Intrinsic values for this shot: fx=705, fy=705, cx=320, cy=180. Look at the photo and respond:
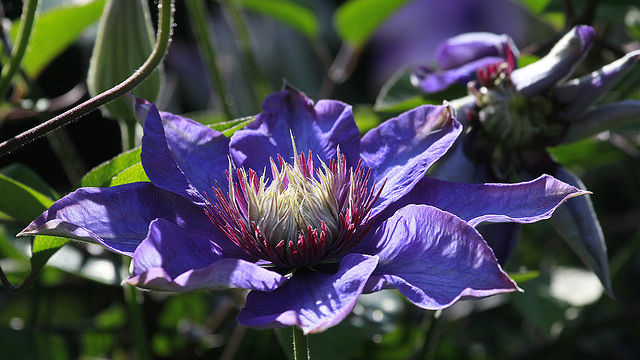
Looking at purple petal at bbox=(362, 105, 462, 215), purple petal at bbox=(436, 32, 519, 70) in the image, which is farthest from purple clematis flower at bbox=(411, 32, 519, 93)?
purple petal at bbox=(362, 105, 462, 215)

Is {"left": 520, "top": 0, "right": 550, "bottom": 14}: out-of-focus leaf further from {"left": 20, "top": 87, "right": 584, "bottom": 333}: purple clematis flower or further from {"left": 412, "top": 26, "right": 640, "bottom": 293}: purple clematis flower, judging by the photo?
{"left": 20, "top": 87, "right": 584, "bottom": 333}: purple clematis flower

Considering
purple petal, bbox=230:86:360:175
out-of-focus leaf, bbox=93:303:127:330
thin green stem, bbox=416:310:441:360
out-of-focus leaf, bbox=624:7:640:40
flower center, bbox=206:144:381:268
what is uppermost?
purple petal, bbox=230:86:360:175

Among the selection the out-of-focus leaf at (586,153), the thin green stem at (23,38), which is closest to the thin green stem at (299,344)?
the thin green stem at (23,38)

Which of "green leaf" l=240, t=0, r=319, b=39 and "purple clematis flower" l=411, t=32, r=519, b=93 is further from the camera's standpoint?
"green leaf" l=240, t=0, r=319, b=39

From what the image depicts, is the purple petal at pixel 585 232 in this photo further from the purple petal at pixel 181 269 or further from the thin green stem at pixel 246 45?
the thin green stem at pixel 246 45

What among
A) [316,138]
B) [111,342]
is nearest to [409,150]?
[316,138]

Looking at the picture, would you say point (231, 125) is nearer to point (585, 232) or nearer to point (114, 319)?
point (585, 232)

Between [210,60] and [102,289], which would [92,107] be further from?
[102,289]
